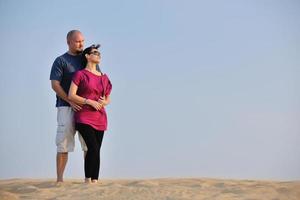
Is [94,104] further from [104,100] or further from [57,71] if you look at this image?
[57,71]

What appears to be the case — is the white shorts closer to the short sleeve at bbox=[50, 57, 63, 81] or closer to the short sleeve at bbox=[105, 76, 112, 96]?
the short sleeve at bbox=[50, 57, 63, 81]

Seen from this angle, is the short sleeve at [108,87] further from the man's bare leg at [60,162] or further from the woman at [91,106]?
the man's bare leg at [60,162]

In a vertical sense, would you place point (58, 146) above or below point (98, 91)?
below

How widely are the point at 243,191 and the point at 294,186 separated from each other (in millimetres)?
715

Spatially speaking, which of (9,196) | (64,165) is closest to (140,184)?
(64,165)

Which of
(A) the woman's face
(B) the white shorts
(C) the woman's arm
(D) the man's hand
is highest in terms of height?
(A) the woman's face

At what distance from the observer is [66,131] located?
6.62 meters

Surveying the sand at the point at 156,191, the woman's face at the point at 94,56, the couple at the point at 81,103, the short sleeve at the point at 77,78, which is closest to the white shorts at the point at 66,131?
the couple at the point at 81,103

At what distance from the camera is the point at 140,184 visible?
20.9 feet

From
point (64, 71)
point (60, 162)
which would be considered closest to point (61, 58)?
point (64, 71)

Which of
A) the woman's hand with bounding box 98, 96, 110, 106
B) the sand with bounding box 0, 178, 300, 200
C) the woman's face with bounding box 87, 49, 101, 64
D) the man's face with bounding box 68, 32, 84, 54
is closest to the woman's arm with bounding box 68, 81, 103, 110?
the woman's hand with bounding box 98, 96, 110, 106

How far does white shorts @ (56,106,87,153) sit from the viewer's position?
6613mm

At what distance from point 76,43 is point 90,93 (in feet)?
2.34

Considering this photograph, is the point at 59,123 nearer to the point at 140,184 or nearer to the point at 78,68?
the point at 78,68
